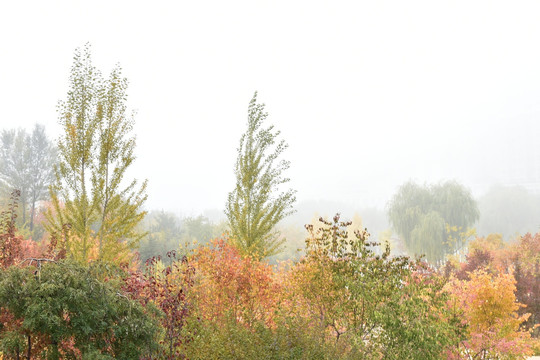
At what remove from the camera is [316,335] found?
5.57m

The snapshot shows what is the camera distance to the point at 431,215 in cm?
2975

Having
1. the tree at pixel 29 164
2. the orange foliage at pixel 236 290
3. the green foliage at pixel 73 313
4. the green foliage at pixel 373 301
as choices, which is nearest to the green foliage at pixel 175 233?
the tree at pixel 29 164

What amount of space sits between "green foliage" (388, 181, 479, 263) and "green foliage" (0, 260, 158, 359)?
2748cm

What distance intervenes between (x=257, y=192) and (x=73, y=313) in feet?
21.6

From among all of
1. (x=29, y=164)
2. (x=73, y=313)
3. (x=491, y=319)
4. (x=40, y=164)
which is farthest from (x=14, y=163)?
(x=491, y=319)

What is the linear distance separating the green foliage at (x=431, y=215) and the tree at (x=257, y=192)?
2176cm

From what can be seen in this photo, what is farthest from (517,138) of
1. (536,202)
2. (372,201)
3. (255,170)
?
(255,170)

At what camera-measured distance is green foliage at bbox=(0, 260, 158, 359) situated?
4.06m

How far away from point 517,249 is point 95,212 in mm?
21110

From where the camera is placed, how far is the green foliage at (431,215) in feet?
96.1

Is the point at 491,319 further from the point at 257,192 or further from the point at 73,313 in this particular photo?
the point at 73,313

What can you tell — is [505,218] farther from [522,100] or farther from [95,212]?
[522,100]

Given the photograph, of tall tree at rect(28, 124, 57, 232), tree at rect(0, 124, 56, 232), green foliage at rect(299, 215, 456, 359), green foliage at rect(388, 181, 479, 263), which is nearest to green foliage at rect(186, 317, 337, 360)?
green foliage at rect(299, 215, 456, 359)

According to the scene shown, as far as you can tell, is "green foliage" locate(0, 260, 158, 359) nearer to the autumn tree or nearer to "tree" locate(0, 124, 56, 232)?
the autumn tree
